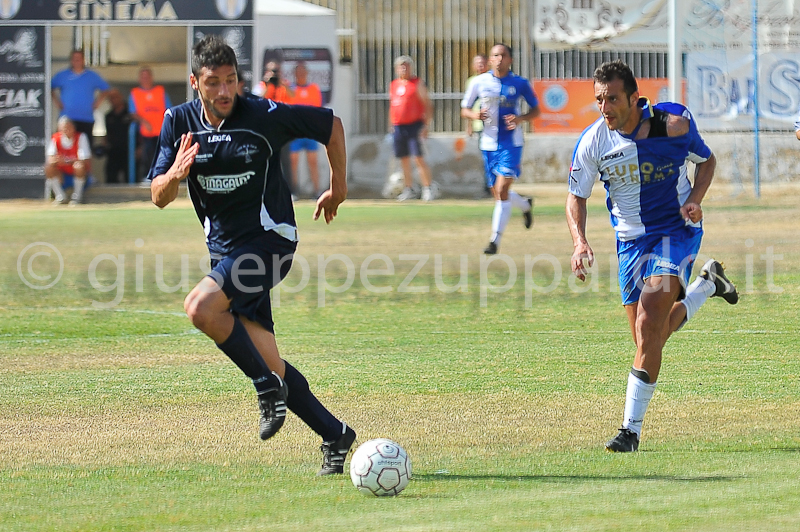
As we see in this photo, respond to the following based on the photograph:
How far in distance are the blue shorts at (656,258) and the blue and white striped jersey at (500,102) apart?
7.96 m

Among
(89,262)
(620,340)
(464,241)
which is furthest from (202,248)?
(620,340)

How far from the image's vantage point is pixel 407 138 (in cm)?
2200

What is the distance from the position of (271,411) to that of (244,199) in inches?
39.2

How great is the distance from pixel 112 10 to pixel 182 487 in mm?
19923

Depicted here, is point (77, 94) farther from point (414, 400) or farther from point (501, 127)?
point (414, 400)

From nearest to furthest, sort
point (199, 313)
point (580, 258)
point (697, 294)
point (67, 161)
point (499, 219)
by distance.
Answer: point (199, 313)
point (580, 258)
point (697, 294)
point (499, 219)
point (67, 161)

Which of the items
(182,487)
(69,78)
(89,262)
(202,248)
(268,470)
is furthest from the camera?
(69,78)

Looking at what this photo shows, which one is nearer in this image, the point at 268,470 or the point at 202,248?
the point at 268,470

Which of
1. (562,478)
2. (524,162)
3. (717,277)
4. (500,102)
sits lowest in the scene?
(562,478)

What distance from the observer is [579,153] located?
636 cm

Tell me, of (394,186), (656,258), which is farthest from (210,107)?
(394,186)

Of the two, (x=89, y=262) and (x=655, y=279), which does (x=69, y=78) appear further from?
(x=655, y=279)

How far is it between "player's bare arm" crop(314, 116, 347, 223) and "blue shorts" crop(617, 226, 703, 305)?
1603 mm


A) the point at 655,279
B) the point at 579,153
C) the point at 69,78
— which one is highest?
the point at 69,78
